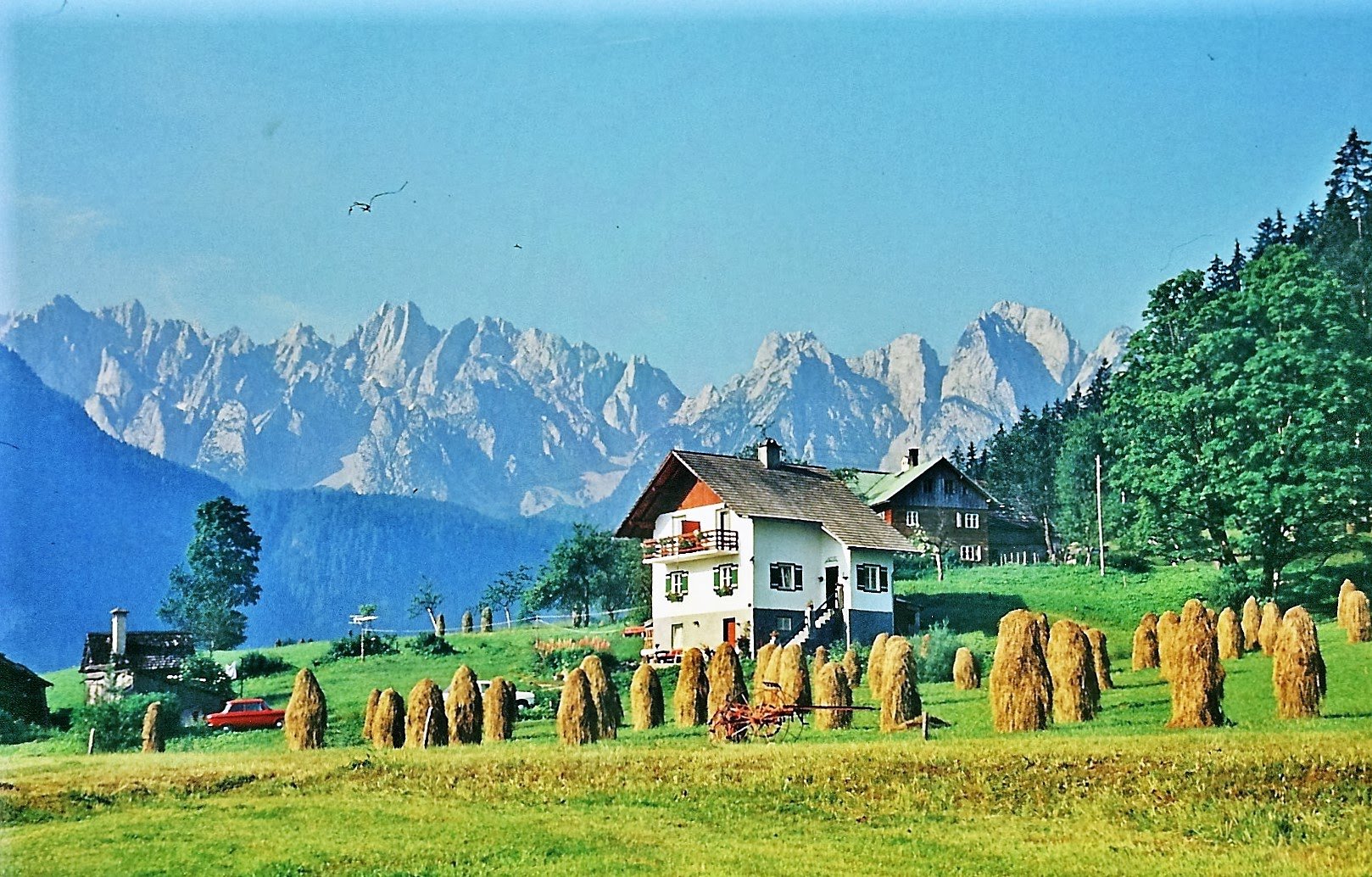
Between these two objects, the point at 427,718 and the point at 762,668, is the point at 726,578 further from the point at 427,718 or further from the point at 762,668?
the point at 427,718

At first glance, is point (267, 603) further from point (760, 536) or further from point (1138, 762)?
point (1138, 762)

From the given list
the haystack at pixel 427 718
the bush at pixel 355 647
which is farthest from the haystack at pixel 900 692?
the bush at pixel 355 647

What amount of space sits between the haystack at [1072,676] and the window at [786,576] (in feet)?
53.4

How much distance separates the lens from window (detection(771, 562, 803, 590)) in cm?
3988

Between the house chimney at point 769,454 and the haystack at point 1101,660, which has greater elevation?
the house chimney at point 769,454

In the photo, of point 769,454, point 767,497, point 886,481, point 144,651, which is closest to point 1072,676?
point 767,497

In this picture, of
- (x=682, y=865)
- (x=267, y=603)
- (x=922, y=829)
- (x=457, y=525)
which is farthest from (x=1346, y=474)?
(x=457, y=525)

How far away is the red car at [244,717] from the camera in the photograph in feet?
103

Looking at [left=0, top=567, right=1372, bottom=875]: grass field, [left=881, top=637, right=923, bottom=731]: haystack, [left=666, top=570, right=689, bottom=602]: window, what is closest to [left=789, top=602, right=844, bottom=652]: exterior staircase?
[left=666, top=570, right=689, bottom=602]: window

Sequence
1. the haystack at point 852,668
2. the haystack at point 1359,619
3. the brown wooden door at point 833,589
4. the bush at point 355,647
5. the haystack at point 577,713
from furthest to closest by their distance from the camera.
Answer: the brown wooden door at point 833,589 → the bush at point 355,647 → the haystack at point 852,668 → the haystack at point 1359,619 → the haystack at point 577,713

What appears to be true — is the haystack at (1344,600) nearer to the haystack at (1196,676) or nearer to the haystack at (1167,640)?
the haystack at (1167,640)

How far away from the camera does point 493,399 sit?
197ft

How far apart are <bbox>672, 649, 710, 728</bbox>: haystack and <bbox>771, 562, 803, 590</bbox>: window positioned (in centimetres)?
1203

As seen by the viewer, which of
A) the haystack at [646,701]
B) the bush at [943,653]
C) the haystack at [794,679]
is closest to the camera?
the haystack at [794,679]
